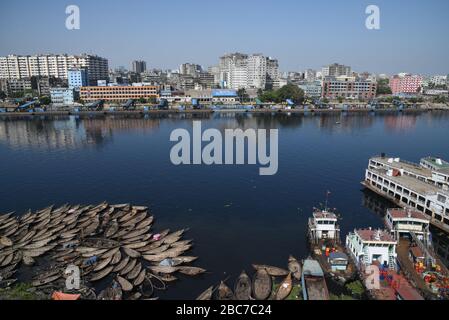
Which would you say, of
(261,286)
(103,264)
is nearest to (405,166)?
(261,286)

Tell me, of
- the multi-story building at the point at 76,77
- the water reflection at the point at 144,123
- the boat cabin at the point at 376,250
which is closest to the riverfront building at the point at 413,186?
the boat cabin at the point at 376,250

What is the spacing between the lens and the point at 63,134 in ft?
301

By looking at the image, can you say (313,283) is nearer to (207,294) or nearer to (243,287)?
(243,287)

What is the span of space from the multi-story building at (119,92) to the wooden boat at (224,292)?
465 ft

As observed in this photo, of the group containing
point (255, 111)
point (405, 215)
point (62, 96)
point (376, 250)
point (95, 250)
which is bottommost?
point (95, 250)

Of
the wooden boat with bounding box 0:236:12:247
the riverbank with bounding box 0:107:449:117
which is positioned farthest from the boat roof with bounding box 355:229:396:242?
the riverbank with bounding box 0:107:449:117

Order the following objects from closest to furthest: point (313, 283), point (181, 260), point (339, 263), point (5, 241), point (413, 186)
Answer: point (313, 283) < point (339, 263) < point (181, 260) < point (5, 241) < point (413, 186)

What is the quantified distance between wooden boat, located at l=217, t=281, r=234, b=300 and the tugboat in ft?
27.0

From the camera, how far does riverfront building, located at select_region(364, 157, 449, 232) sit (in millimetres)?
37188

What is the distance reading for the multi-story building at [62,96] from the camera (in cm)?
14538

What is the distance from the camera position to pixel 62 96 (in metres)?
146

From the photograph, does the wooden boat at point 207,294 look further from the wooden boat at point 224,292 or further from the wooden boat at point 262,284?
the wooden boat at point 262,284

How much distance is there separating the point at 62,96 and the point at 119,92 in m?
25.1
